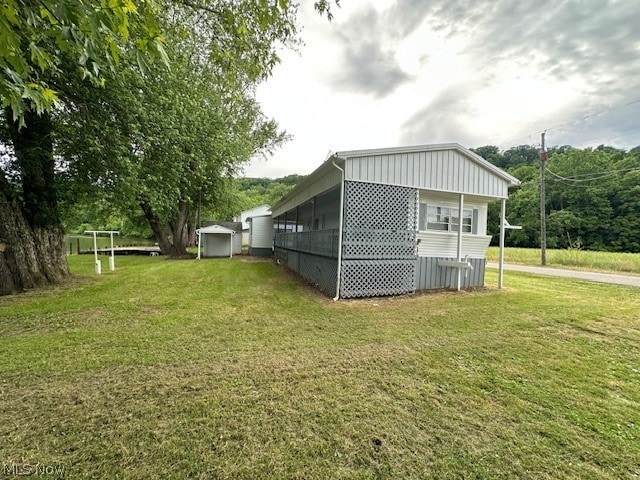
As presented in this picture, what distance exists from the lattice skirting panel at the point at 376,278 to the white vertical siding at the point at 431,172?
7.14 feet

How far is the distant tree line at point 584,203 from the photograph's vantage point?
1307 inches

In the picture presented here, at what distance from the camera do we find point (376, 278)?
7387mm

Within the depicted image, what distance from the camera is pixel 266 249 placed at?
69.3 ft

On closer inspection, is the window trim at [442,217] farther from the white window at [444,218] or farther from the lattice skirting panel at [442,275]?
the lattice skirting panel at [442,275]

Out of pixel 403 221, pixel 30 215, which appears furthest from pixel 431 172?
pixel 30 215

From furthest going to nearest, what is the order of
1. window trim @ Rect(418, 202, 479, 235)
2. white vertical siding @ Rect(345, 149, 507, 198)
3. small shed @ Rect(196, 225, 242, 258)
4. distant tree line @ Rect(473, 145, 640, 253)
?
distant tree line @ Rect(473, 145, 640, 253)
small shed @ Rect(196, 225, 242, 258)
window trim @ Rect(418, 202, 479, 235)
white vertical siding @ Rect(345, 149, 507, 198)

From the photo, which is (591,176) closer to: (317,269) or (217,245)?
(317,269)

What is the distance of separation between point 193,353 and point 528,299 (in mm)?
7938

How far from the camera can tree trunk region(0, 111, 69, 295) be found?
6.65 m

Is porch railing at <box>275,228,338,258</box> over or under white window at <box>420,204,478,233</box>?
under

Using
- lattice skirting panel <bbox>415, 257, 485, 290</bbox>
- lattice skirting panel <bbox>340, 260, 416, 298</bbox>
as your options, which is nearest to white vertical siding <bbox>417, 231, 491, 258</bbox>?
lattice skirting panel <bbox>415, 257, 485, 290</bbox>

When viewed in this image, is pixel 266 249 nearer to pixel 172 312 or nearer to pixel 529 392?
pixel 172 312

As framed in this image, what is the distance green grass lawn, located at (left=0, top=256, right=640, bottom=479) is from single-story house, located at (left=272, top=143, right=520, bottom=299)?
1.80m

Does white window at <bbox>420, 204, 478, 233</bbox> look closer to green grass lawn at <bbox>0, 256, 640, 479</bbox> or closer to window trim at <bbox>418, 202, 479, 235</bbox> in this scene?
window trim at <bbox>418, 202, 479, 235</bbox>
